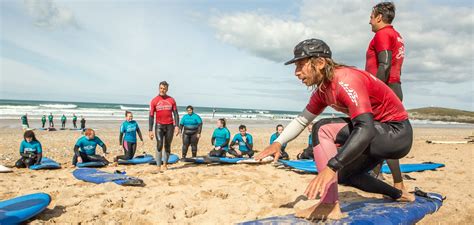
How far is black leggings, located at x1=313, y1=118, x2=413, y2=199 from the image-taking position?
9.41 feet

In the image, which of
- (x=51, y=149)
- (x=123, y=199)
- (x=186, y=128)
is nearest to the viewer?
(x=123, y=199)

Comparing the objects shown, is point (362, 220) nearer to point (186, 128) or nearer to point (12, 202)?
point (12, 202)

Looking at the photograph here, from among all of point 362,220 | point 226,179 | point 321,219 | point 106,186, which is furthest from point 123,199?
point 362,220

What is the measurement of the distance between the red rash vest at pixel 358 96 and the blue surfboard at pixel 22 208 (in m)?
3.41

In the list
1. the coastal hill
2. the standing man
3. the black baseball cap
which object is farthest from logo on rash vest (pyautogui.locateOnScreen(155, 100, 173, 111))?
the coastal hill

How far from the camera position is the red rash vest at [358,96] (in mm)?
2609

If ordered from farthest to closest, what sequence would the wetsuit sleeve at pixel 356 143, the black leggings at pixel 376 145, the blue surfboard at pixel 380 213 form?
the blue surfboard at pixel 380 213 → the black leggings at pixel 376 145 → the wetsuit sleeve at pixel 356 143

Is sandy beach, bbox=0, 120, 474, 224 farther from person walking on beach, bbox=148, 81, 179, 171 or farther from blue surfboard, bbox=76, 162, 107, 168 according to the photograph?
blue surfboard, bbox=76, 162, 107, 168

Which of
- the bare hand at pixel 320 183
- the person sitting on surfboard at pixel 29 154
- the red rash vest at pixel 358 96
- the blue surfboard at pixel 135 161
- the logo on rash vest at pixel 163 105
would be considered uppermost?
the red rash vest at pixel 358 96

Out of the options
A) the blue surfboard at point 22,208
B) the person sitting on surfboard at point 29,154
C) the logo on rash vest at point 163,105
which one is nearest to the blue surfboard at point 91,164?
the person sitting on surfboard at point 29,154

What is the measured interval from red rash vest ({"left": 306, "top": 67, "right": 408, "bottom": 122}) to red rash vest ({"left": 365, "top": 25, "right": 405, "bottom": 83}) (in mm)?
1026

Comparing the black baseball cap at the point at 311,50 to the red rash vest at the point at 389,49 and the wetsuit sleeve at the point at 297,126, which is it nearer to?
the wetsuit sleeve at the point at 297,126

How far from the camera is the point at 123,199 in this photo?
456 cm

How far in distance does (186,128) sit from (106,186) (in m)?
5.65
